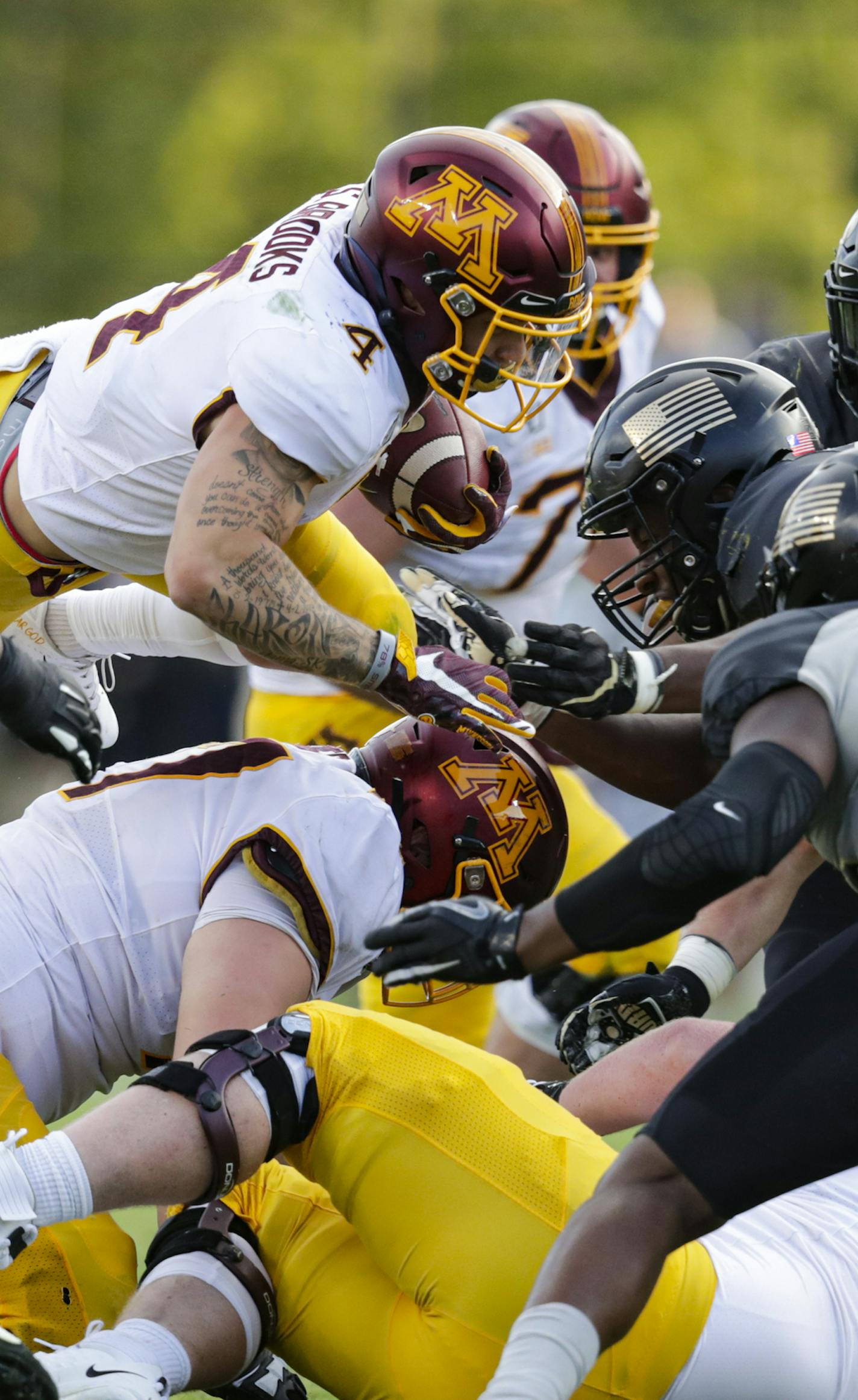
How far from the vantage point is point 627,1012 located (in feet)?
9.79

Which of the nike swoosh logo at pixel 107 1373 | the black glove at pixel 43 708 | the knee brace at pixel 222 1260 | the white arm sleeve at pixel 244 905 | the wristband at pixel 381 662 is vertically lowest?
the knee brace at pixel 222 1260

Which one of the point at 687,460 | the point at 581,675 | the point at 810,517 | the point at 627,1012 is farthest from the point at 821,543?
the point at 627,1012

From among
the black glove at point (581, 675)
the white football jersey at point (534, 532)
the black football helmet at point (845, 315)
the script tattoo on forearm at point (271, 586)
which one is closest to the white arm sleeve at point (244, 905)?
the script tattoo on forearm at point (271, 586)

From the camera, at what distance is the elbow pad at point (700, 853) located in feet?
6.18

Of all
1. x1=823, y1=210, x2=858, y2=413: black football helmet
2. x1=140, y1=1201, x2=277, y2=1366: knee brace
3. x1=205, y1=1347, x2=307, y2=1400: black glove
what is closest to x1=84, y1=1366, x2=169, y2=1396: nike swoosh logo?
x1=140, y1=1201, x2=277, y2=1366: knee brace

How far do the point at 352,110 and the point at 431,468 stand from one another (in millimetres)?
9972

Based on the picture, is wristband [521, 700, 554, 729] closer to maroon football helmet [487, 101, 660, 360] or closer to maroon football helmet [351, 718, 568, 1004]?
maroon football helmet [351, 718, 568, 1004]

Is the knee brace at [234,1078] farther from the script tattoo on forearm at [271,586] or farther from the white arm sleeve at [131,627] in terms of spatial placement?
the white arm sleeve at [131,627]

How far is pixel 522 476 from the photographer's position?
13.5 ft

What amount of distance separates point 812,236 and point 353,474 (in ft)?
34.2

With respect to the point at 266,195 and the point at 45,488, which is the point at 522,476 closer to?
the point at 45,488

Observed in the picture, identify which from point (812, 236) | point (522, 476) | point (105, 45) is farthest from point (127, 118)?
point (522, 476)

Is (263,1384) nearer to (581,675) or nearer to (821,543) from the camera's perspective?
(581,675)

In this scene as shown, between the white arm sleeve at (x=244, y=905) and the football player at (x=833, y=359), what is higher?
the football player at (x=833, y=359)
